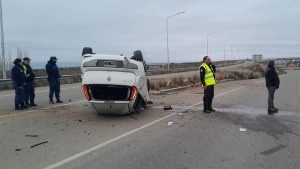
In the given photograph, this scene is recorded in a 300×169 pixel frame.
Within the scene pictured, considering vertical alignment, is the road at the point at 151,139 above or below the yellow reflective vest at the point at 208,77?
below

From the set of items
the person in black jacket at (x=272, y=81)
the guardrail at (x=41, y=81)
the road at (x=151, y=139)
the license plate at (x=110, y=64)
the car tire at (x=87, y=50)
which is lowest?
the road at (x=151, y=139)

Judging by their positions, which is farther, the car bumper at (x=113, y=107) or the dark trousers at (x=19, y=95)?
the dark trousers at (x=19, y=95)

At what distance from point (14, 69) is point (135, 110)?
4.35m

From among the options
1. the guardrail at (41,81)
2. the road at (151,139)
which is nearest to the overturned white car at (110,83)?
the road at (151,139)

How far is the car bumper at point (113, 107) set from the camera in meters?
9.75

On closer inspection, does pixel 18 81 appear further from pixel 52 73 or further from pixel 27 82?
pixel 52 73

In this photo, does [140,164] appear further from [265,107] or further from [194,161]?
[265,107]

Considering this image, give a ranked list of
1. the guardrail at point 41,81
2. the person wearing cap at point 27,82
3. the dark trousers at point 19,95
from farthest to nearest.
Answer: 1. the guardrail at point 41,81
2. the person wearing cap at point 27,82
3. the dark trousers at point 19,95

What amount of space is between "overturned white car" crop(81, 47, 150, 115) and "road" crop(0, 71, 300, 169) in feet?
1.52

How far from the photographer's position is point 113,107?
9.90m

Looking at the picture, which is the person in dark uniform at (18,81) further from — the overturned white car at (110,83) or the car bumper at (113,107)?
the car bumper at (113,107)

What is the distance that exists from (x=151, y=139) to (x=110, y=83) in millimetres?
2497

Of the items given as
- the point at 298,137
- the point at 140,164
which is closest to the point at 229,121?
the point at 298,137

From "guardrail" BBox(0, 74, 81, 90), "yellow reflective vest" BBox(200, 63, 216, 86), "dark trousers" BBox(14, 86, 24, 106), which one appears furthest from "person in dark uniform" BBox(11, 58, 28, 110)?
"guardrail" BBox(0, 74, 81, 90)
